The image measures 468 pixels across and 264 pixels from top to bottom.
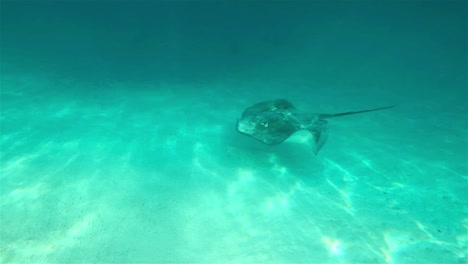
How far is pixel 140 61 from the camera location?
19062mm

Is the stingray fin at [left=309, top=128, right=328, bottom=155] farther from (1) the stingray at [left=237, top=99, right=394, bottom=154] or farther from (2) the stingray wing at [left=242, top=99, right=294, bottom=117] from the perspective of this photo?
Result: (2) the stingray wing at [left=242, top=99, right=294, bottom=117]

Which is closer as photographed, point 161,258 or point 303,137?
point 161,258

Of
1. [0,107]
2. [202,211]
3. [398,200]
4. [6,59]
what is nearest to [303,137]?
[398,200]

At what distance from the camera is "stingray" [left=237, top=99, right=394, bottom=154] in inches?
242

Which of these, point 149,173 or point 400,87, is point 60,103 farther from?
point 400,87

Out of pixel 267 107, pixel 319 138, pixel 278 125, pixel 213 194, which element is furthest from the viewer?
pixel 267 107

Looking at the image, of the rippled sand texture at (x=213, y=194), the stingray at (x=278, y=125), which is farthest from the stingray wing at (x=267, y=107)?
the rippled sand texture at (x=213, y=194)

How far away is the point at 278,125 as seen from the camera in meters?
6.49

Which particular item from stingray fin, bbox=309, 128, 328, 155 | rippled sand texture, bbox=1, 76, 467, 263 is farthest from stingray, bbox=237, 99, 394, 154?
rippled sand texture, bbox=1, 76, 467, 263

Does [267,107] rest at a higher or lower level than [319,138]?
higher

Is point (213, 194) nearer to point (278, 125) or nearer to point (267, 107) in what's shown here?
point (278, 125)

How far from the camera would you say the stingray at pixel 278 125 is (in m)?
6.15

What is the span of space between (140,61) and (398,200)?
18.4m

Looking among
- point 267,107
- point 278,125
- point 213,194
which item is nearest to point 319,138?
point 278,125
